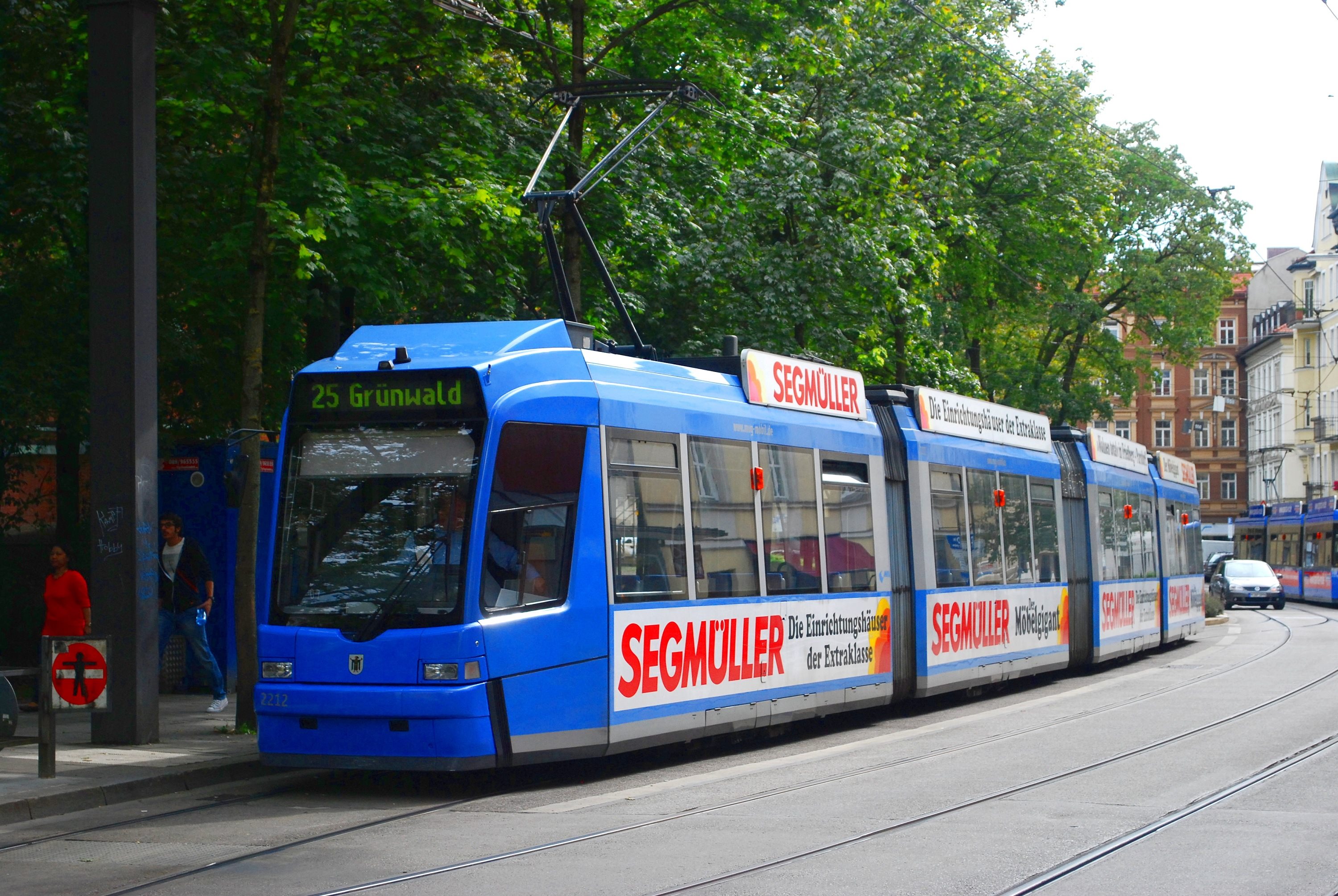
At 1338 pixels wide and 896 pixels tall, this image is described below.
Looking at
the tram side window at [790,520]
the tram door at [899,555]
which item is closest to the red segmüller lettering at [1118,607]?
the tram door at [899,555]

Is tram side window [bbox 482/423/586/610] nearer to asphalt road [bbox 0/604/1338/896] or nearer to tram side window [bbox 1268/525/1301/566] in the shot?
asphalt road [bbox 0/604/1338/896]

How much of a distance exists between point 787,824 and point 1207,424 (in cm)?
9764

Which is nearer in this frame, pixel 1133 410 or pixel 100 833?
pixel 100 833

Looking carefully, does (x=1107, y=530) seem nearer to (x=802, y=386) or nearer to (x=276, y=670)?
(x=802, y=386)

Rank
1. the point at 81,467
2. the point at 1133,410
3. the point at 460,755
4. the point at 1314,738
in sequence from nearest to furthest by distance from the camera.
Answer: the point at 460,755, the point at 1314,738, the point at 81,467, the point at 1133,410

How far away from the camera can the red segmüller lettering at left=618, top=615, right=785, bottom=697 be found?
11.2 metres

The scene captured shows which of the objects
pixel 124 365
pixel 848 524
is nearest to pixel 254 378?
pixel 124 365

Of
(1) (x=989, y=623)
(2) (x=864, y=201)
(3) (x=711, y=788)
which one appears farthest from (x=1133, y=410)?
(3) (x=711, y=788)

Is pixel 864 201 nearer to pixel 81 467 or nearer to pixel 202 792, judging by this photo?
pixel 81 467

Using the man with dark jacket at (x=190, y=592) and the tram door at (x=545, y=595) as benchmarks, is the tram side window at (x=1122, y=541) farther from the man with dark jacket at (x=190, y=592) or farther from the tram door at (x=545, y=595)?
the tram door at (x=545, y=595)

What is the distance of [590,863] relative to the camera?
24.7 ft

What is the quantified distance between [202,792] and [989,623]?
9.63 meters

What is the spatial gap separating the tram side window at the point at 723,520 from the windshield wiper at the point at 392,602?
248 cm

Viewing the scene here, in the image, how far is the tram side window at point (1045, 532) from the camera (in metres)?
19.3
